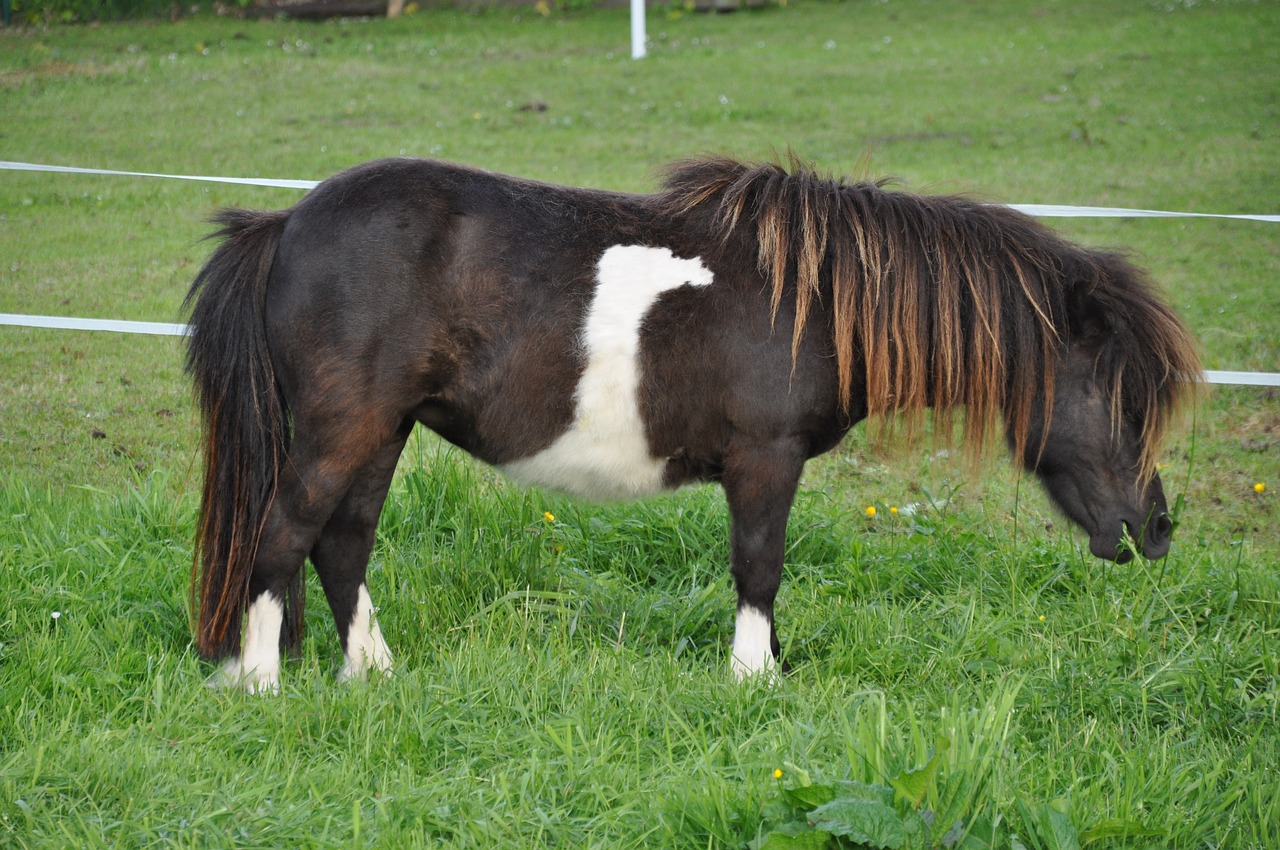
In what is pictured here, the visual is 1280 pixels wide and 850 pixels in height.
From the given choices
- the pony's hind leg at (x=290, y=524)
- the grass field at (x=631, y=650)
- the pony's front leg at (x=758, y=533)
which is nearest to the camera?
the grass field at (x=631, y=650)

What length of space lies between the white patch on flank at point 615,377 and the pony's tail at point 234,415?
29.7 inches

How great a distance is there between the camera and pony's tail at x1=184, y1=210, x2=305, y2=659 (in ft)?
11.2

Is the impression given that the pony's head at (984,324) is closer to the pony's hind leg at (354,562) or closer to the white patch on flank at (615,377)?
the white patch on flank at (615,377)

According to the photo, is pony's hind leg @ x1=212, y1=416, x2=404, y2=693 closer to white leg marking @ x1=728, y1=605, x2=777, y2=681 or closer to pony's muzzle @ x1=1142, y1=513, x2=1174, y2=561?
white leg marking @ x1=728, y1=605, x2=777, y2=681

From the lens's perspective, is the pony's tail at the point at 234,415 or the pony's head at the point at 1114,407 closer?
the pony's tail at the point at 234,415

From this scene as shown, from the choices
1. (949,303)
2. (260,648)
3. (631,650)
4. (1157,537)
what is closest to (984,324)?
(949,303)

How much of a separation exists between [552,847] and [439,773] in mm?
419

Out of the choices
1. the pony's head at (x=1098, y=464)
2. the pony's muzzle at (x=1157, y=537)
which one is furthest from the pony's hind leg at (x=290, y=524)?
the pony's muzzle at (x=1157, y=537)

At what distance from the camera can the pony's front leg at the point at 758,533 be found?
3461 millimetres

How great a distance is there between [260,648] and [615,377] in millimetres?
1344

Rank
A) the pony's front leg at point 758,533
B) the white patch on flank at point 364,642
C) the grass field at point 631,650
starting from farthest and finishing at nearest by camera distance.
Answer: the white patch on flank at point 364,642 < the pony's front leg at point 758,533 < the grass field at point 631,650

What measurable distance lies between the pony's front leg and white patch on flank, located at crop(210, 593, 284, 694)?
1393 millimetres

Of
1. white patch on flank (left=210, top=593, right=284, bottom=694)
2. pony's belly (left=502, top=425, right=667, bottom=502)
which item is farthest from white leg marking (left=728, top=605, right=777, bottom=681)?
white patch on flank (left=210, top=593, right=284, bottom=694)

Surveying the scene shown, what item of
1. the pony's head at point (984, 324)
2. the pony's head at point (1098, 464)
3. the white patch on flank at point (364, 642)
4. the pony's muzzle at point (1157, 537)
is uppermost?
the pony's head at point (984, 324)
